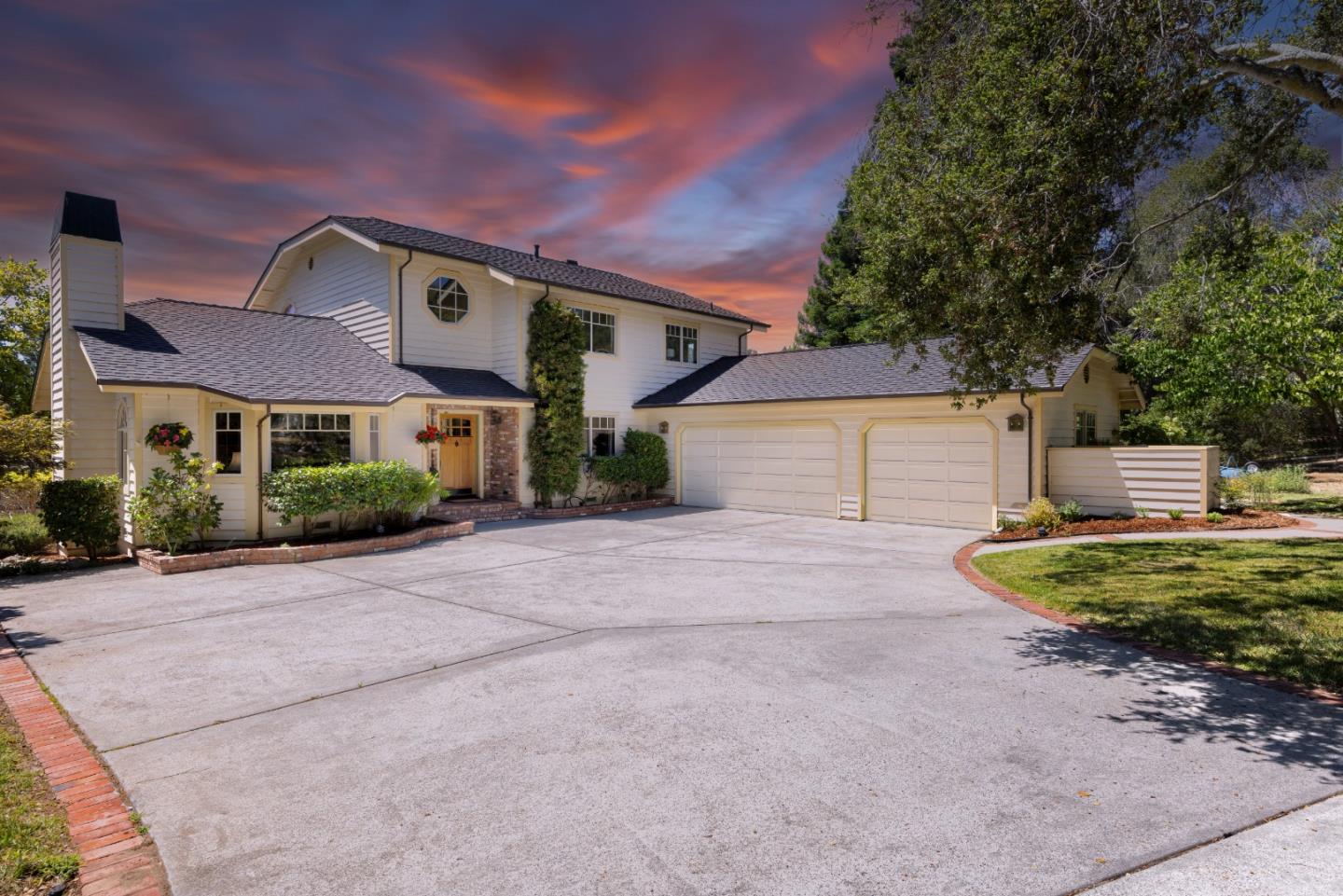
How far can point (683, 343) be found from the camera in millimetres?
21219

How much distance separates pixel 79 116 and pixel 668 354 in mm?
13814

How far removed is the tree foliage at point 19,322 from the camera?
2417 centimetres

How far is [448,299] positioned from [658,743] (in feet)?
48.8

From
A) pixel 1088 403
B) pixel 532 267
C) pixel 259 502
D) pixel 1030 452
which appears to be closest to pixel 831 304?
pixel 532 267

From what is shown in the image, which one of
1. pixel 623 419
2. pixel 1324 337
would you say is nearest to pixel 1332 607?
pixel 1324 337

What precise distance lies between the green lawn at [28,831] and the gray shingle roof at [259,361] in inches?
345

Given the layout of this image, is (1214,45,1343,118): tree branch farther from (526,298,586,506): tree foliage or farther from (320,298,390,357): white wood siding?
(320,298,390,357): white wood siding

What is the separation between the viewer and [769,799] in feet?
11.7

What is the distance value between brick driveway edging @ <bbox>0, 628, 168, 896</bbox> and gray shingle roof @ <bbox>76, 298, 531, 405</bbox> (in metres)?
7.76

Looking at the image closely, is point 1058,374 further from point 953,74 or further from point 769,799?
point 769,799

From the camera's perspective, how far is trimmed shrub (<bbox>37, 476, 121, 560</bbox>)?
10781mm

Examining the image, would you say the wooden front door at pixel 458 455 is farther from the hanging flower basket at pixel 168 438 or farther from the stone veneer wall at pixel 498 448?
the hanging flower basket at pixel 168 438

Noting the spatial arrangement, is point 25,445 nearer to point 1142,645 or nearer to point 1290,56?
point 1142,645

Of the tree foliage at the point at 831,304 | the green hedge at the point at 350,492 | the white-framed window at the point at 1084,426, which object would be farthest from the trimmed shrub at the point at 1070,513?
the tree foliage at the point at 831,304
